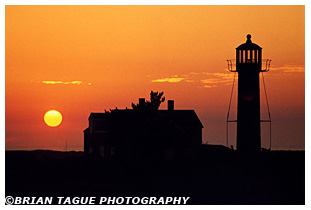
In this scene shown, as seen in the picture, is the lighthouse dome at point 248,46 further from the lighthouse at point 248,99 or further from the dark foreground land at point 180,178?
the dark foreground land at point 180,178

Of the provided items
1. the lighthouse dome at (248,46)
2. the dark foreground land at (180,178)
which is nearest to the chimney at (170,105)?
the dark foreground land at (180,178)

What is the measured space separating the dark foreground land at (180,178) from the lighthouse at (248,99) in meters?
1.62

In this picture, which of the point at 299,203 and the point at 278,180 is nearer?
the point at 299,203

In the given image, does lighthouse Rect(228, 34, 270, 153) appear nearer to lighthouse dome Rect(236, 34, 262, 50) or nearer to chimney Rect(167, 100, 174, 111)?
lighthouse dome Rect(236, 34, 262, 50)

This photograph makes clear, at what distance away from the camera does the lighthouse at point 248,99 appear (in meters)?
62.4

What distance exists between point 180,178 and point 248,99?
739 cm

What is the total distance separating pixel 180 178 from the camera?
196 ft

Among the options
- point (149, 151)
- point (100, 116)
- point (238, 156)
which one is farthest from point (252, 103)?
point (100, 116)

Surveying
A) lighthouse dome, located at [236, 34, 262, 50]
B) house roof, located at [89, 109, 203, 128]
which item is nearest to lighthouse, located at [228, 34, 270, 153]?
lighthouse dome, located at [236, 34, 262, 50]

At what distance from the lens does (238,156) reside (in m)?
64.4

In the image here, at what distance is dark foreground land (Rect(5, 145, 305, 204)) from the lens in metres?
54.3

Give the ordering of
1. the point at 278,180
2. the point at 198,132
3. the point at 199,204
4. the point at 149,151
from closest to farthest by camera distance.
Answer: the point at 199,204, the point at 149,151, the point at 278,180, the point at 198,132
